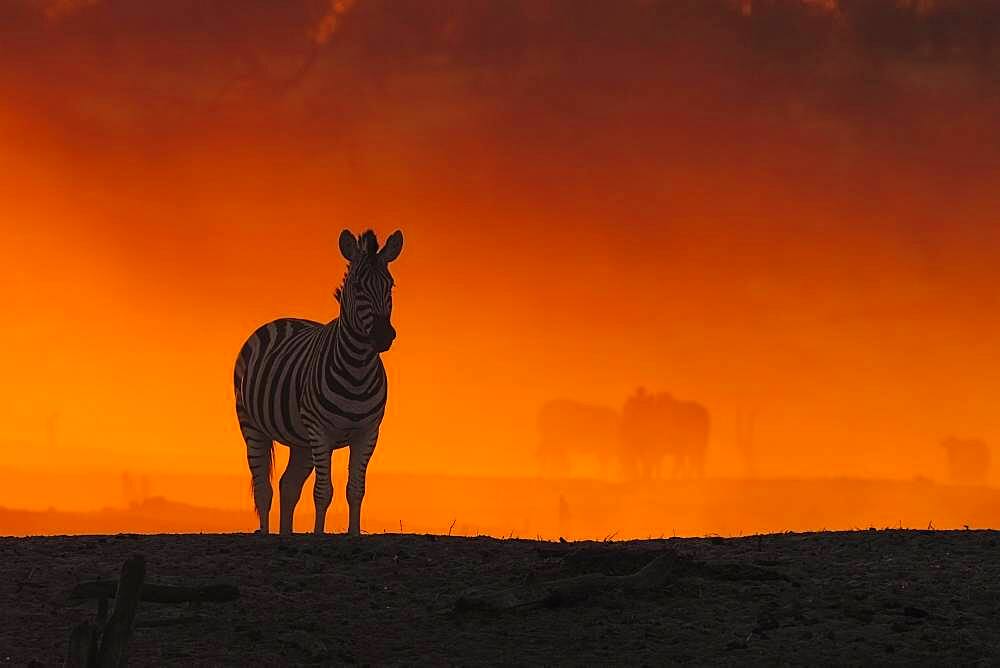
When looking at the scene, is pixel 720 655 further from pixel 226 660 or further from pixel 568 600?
pixel 226 660

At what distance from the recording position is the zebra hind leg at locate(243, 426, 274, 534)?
30.7 meters

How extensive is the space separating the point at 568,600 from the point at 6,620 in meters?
7.46

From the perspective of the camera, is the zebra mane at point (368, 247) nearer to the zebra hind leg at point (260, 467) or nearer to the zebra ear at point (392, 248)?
the zebra ear at point (392, 248)

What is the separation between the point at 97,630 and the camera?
16094 mm

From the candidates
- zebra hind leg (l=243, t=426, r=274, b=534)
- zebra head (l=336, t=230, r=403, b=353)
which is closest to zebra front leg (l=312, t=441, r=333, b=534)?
zebra head (l=336, t=230, r=403, b=353)

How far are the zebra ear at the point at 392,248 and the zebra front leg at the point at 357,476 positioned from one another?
3.27 meters

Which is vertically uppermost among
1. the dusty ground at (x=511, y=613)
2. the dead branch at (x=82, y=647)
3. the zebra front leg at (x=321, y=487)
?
the zebra front leg at (x=321, y=487)

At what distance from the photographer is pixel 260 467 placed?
102ft

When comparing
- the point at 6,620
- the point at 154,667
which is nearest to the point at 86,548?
the point at 6,620

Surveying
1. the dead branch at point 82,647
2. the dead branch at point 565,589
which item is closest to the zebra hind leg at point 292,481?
the dead branch at point 565,589

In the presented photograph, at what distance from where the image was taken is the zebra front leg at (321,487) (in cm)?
2658

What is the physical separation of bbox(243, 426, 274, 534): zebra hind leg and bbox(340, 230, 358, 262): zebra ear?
5.80 metres

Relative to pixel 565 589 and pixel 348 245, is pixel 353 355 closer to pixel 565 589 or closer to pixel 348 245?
pixel 348 245

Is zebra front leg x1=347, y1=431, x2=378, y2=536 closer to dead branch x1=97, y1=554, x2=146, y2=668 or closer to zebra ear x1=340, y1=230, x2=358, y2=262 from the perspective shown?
zebra ear x1=340, y1=230, x2=358, y2=262
